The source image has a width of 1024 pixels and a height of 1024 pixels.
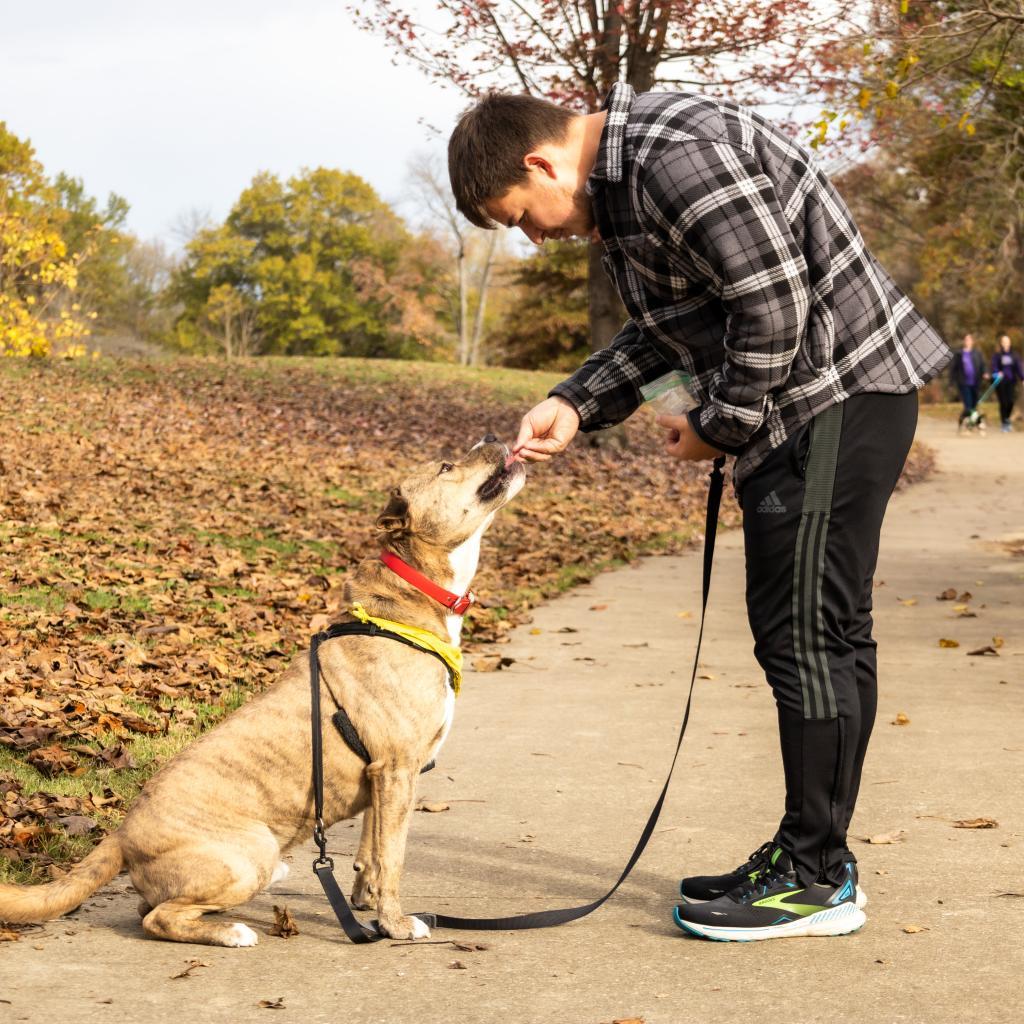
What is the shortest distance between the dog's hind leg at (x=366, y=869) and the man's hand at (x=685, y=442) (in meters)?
1.46

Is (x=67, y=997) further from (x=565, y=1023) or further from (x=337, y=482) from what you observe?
(x=337, y=482)

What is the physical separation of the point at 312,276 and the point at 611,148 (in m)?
59.2

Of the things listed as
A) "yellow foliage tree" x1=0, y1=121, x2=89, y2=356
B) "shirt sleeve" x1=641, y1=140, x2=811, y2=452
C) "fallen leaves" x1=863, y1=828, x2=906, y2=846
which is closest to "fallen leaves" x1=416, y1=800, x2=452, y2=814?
"fallen leaves" x1=863, y1=828, x2=906, y2=846

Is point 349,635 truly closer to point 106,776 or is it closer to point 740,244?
point 740,244

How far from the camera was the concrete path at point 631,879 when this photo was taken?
131 inches

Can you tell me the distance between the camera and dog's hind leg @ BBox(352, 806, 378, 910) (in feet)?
13.0

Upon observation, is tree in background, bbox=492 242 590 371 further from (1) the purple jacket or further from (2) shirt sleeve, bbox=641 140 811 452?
(2) shirt sleeve, bbox=641 140 811 452

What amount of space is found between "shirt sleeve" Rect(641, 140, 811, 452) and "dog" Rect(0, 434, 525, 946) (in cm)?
126

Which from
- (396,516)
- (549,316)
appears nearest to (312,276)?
(549,316)

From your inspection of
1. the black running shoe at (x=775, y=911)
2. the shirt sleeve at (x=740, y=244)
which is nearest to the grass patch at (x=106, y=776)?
the black running shoe at (x=775, y=911)

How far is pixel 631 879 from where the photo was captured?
4.45 m

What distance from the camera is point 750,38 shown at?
735 inches

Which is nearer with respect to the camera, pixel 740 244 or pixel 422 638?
pixel 740 244

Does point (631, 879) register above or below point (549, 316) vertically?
below
